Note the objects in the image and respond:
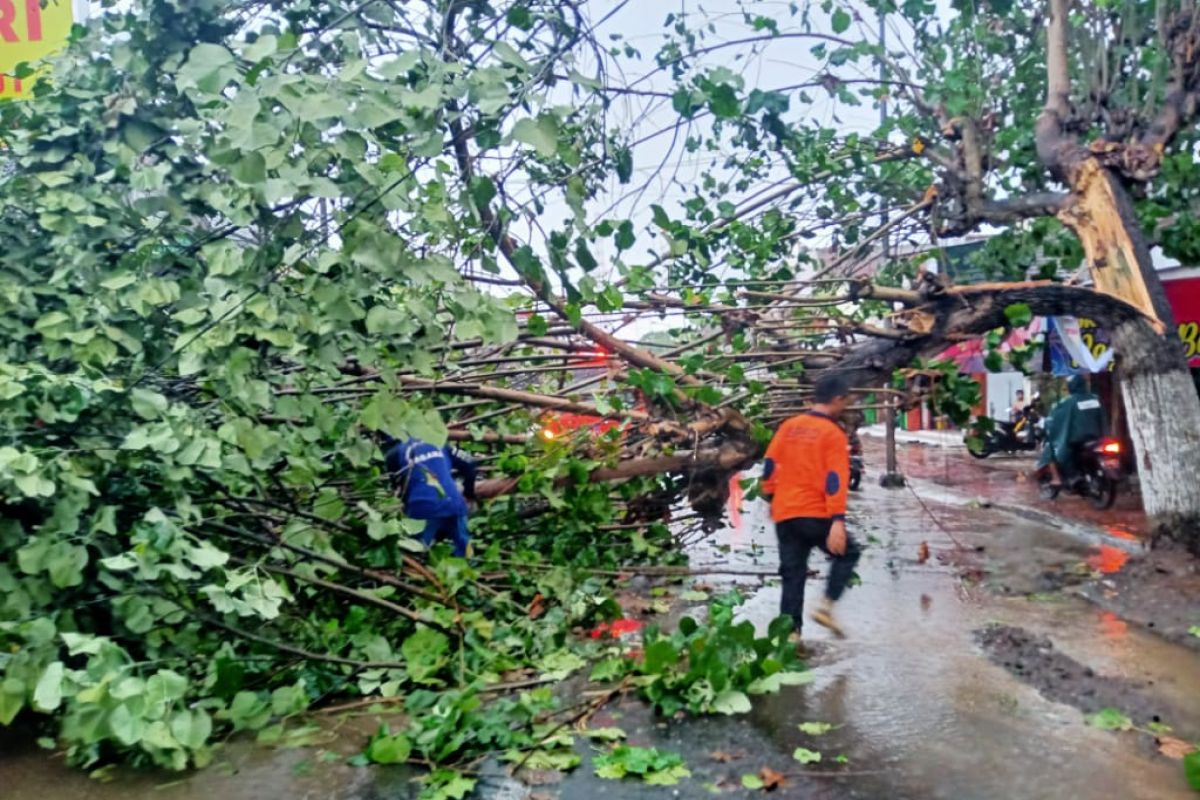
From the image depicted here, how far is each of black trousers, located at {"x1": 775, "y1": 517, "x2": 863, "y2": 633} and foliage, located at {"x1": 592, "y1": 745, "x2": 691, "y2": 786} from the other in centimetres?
225

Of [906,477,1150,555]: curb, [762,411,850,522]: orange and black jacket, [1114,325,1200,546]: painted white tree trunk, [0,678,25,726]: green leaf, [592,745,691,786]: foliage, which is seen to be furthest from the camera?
[906,477,1150,555]: curb

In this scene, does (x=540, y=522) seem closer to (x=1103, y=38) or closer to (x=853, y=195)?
(x=853, y=195)

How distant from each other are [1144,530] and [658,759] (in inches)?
363

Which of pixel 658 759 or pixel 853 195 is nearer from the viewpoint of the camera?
pixel 658 759

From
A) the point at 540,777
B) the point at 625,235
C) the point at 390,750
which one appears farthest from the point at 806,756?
the point at 625,235

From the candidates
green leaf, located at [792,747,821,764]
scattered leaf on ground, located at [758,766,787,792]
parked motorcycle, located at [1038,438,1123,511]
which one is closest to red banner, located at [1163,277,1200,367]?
parked motorcycle, located at [1038,438,1123,511]

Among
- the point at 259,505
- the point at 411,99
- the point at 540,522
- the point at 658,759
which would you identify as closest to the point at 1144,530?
the point at 540,522

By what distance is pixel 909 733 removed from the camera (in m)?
4.88

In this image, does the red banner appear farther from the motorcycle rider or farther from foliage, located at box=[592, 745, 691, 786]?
foliage, located at box=[592, 745, 691, 786]

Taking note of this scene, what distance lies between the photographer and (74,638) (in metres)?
4.07

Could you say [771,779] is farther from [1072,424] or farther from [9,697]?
[1072,424]

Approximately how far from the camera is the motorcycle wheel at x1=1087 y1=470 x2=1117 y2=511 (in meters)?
13.5

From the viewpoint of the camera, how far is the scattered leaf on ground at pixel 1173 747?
4.58m

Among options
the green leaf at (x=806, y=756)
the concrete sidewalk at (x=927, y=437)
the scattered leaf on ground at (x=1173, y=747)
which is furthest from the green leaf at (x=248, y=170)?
the concrete sidewalk at (x=927, y=437)
